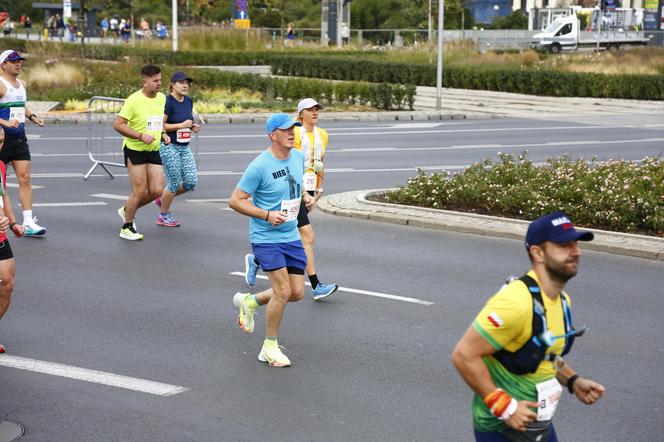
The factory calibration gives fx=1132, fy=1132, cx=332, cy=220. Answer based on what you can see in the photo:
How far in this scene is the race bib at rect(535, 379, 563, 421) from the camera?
4.66 m

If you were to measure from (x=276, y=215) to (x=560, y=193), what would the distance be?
7.11 meters

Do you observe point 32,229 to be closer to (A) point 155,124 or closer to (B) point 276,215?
(A) point 155,124

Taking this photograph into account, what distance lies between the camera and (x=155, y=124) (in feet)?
43.6

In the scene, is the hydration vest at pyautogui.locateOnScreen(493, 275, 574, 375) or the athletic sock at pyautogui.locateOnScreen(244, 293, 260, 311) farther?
the athletic sock at pyautogui.locateOnScreen(244, 293, 260, 311)

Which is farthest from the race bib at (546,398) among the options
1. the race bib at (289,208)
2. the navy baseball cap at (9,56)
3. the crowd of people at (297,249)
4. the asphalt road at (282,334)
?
the navy baseball cap at (9,56)

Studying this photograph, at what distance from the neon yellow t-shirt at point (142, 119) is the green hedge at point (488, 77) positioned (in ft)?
93.8

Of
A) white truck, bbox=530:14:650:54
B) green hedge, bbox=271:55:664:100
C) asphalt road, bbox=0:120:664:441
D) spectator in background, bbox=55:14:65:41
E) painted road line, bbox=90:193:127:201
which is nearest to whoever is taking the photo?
asphalt road, bbox=0:120:664:441

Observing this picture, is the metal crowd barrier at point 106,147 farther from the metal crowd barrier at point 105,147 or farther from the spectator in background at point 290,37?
the spectator in background at point 290,37

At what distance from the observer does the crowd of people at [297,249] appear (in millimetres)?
4590

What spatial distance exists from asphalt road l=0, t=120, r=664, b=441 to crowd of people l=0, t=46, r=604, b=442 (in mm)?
413

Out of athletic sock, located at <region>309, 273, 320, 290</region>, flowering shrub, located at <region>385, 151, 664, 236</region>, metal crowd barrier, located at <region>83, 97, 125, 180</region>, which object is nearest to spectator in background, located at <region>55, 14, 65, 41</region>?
metal crowd barrier, located at <region>83, 97, 125, 180</region>

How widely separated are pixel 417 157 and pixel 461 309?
1205 cm

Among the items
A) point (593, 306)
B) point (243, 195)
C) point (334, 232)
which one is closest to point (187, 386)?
point (243, 195)

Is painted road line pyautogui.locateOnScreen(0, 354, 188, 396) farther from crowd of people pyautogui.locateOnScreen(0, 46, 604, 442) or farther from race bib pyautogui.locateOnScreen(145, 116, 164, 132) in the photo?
race bib pyautogui.locateOnScreen(145, 116, 164, 132)
